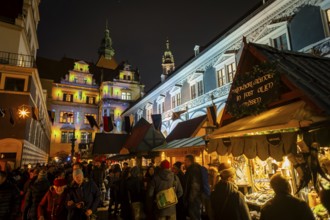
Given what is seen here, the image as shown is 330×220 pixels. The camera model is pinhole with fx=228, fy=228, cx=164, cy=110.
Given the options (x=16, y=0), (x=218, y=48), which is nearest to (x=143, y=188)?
(x=218, y=48)

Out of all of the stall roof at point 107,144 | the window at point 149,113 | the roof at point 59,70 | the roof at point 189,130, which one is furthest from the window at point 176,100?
the roof at point 59,70

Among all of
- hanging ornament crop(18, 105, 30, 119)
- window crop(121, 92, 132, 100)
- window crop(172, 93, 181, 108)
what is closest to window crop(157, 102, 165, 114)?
window crop(172, 93, 181, 108)

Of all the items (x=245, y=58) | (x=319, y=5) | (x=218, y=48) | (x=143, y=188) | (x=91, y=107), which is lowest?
(x=143, y=188)

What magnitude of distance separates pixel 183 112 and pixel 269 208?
15.9 meters

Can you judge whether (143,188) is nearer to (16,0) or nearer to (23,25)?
(23,25)

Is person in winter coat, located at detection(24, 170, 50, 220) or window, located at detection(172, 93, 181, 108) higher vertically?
window, located at detection(172, 93, 181, 108)

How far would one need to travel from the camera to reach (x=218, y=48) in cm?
1591

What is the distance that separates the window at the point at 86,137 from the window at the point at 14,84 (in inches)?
1079

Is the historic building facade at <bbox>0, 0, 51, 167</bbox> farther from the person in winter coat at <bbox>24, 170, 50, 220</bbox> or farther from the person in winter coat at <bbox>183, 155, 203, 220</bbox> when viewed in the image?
the person in winter coat at <bbox>183, 155, 203, 220</bbox>

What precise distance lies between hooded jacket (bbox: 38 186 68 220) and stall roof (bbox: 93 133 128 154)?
14.4 metres

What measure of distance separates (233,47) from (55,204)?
13.3 m

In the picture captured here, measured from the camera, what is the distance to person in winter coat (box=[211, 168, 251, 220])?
3.72 m

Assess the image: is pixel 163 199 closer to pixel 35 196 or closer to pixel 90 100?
pixel 35 196

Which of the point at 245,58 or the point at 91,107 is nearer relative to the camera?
the point at 245,58
